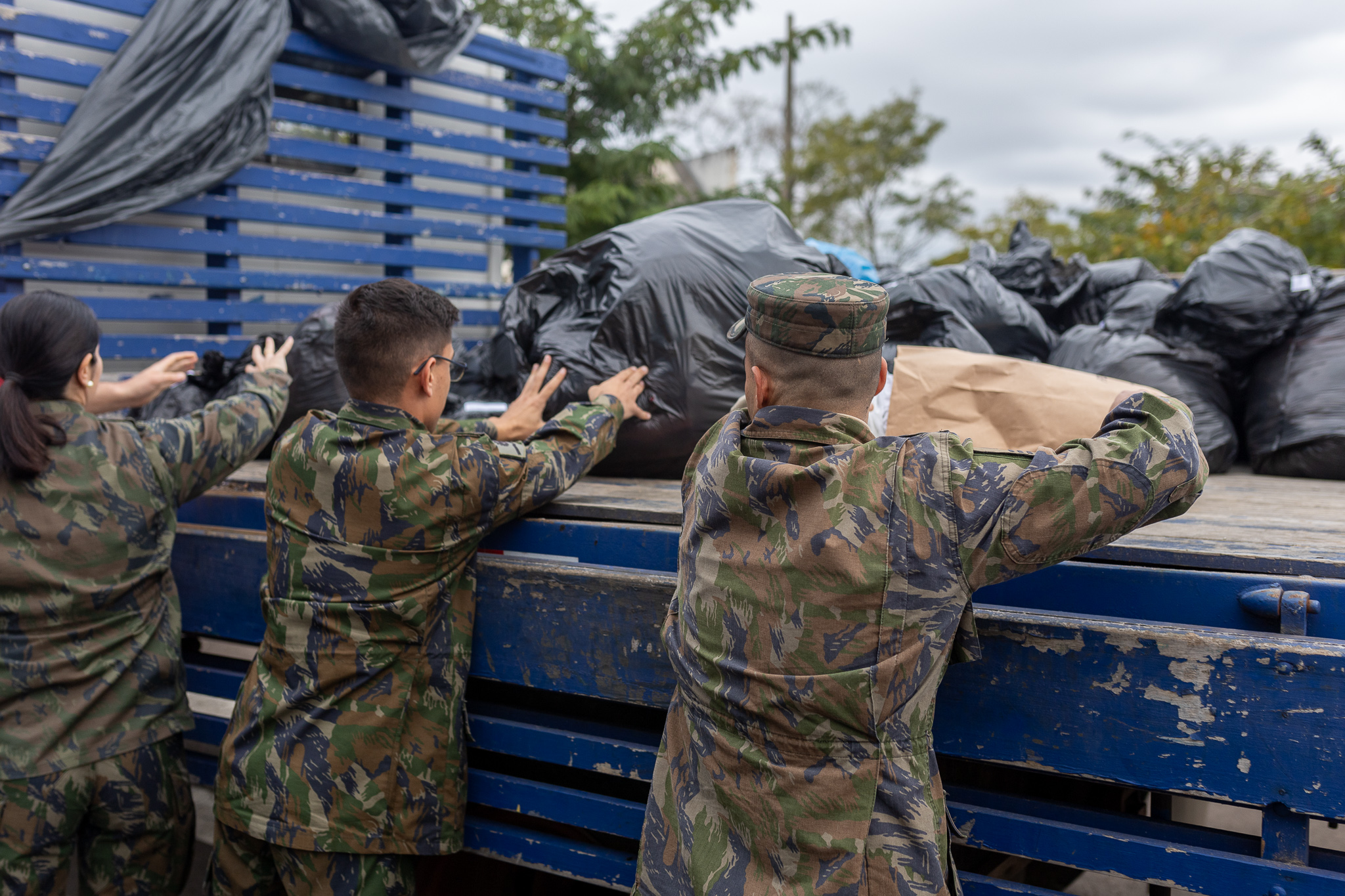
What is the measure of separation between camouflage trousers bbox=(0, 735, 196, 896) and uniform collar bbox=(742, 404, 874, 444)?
1730mm

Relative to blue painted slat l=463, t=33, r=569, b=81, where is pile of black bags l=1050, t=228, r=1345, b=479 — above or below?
below

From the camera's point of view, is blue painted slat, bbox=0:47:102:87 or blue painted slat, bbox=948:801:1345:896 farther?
blue painted slat, bbox=0:47:102:87

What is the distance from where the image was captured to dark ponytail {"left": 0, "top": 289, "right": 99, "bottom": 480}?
1.85m

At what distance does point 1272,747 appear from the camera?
1.26 meters

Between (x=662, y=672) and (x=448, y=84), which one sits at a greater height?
(x=448, y=84)

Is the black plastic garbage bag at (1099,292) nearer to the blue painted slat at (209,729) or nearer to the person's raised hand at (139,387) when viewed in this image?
the person's raised hand at (139,387)

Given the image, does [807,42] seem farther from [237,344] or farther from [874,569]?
[874,569]

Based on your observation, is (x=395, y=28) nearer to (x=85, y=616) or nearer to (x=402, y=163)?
(x=402, y=163)

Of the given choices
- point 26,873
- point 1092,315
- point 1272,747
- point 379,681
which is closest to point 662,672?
point 379,681

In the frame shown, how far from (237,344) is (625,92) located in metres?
5.92

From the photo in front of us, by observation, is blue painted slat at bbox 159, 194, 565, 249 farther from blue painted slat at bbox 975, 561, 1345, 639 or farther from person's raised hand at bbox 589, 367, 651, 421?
blue painted slat at bbox 975, 561, 1345, 639

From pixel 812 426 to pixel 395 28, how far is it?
114 inches

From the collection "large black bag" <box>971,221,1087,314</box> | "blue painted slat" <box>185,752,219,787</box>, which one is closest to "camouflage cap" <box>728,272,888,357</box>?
"blue painted slat" <box>185,752,219,787</box>

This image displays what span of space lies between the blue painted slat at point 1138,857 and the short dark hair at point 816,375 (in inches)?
29.2
